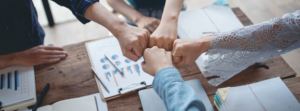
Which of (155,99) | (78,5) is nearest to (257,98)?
(155,99)

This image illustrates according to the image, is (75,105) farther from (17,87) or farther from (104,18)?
(104,18)

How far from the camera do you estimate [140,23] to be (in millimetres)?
1159

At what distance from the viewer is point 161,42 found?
86 centimetres

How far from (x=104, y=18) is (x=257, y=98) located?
695 mm

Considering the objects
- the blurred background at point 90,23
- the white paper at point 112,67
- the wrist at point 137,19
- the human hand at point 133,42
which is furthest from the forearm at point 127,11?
the blurred background at point 90,23

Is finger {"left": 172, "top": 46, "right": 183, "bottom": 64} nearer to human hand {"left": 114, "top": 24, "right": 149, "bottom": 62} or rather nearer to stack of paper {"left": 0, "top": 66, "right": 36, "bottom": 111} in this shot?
human hand {"left": 114, "top": 24, "right": 149, "bottom": 62}

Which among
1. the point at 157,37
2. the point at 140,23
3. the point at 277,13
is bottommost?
the point at 277,13

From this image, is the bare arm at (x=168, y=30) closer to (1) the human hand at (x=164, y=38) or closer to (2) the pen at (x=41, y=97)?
(1) the human hand at (x=164, y=38)

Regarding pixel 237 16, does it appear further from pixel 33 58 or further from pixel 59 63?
pixel 33 58

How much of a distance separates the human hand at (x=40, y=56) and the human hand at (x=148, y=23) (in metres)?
0.43

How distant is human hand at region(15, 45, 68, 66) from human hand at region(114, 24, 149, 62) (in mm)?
307

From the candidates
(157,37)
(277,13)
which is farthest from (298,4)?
(157,37)

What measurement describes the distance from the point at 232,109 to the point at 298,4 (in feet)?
7.41

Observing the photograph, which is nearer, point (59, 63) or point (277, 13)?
point (59, 63)
